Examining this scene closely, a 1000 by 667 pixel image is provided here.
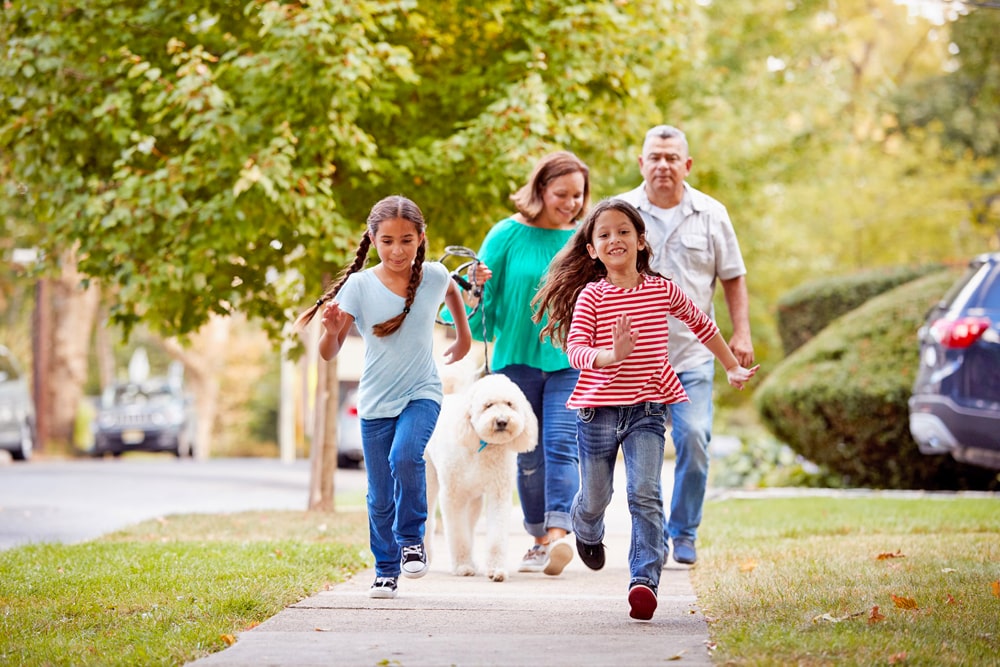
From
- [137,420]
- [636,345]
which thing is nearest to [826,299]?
[636,345]

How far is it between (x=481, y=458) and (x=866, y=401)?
24.6 feet

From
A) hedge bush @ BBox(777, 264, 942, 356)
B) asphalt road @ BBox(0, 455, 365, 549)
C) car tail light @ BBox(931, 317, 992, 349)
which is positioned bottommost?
asphalt road @ BBox(0, 455, 365, 549)

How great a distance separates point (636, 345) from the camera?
18.9ft

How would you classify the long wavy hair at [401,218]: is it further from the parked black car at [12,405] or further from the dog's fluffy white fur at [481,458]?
the parked black car at [12,405]

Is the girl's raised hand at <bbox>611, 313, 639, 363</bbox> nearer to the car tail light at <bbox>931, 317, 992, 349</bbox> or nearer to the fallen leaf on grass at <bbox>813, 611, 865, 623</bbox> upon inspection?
the fallen leaf on grass at <bbox>813, 611, 865, 623</bbox>

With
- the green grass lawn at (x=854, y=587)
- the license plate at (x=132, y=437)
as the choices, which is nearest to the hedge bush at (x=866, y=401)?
the green grass lawn at (x=854, y=587)

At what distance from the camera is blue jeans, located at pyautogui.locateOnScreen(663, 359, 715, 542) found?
727 centimetres

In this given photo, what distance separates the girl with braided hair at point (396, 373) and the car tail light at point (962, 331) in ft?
20.0

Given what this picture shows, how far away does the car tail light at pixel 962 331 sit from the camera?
36.2ft

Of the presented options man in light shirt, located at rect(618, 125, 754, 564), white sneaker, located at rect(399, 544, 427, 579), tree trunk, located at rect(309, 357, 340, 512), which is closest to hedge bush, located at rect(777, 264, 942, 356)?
tree trunk, located at rect(309, 357, 340, 512)

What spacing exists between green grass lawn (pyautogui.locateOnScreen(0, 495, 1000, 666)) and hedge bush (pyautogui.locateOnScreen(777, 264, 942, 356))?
7.11 metres

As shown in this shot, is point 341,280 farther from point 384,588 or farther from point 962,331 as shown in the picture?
point 962,331

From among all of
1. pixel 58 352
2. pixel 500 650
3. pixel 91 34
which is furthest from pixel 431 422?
pixel 58 352

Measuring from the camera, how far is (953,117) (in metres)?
27.2
